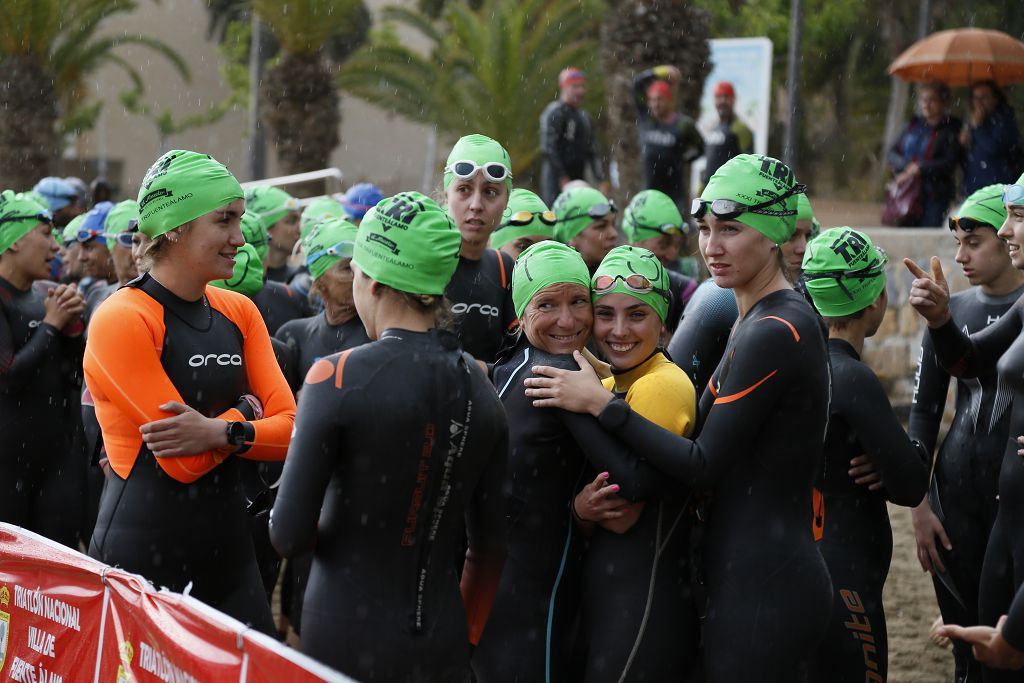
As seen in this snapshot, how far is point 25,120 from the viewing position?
2041 centimetres

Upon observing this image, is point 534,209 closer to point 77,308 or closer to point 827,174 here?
point 77,308

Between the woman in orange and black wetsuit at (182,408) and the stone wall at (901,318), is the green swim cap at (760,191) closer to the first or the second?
the woman in orange and black wetsuit at (182,408)

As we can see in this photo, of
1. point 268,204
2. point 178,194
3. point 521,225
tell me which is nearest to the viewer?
point 178,194

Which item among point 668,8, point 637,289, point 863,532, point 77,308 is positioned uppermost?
point 668,8

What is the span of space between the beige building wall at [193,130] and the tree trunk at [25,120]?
17315 mm

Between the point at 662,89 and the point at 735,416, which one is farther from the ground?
the point at 662,89

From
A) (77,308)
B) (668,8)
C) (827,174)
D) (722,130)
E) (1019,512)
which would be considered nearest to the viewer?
(1019,512)

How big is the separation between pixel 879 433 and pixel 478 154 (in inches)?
94.3

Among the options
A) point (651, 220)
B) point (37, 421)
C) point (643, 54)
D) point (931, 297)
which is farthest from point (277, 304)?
point (643, 54)

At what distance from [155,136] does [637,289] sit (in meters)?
39.6

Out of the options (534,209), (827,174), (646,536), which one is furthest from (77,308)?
(827,174)

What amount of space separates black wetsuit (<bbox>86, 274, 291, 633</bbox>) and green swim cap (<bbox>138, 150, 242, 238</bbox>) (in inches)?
8.5

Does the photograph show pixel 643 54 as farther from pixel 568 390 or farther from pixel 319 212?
pixel 568 390

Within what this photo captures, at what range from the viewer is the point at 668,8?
16.1 metres
